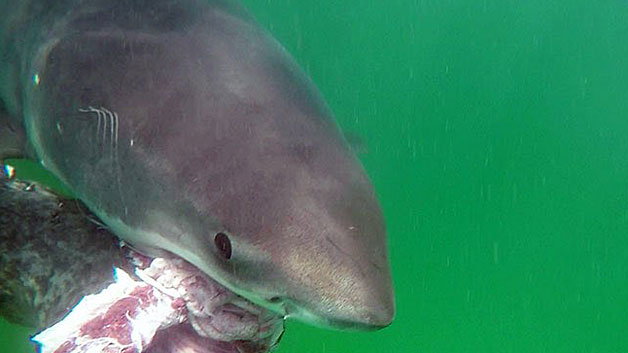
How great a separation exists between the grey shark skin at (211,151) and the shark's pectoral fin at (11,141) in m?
0.21

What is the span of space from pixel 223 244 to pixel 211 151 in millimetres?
423

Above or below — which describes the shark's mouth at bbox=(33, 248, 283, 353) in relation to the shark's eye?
below

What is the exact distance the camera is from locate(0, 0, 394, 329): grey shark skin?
2.15 m

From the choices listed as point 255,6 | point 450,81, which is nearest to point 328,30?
point 255,6

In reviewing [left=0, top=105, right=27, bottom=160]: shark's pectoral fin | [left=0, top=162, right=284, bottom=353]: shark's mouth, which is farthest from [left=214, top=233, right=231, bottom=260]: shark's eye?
[left=0, top=105, right=27, bottom=160]: shark's pectoral fin

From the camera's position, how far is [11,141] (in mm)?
4070

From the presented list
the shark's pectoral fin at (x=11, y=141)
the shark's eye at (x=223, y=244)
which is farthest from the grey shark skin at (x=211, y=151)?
the shark's pectoral fin at (x=11, y=141)

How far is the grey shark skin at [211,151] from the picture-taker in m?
2.15

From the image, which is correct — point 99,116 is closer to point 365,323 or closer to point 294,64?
point 294,64

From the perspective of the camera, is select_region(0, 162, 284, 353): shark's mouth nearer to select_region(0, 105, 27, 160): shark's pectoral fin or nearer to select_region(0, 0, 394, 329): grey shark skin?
select_region(0, 0, 394, 329): grey shark skin

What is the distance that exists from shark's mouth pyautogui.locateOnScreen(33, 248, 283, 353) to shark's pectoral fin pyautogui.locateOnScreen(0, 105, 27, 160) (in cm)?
185

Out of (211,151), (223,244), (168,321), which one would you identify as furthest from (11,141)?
(223,244)

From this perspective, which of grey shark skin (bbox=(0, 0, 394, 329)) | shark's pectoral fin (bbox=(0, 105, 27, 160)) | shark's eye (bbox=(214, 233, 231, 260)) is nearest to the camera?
grey shark skin (bbox=(0, 0, 394, 329))

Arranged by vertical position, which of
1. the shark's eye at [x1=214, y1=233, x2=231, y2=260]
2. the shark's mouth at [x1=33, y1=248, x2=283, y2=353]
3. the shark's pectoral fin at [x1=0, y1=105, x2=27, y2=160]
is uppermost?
the shark's eye at [x1=214, y1=233, x2=231, y2=260]
